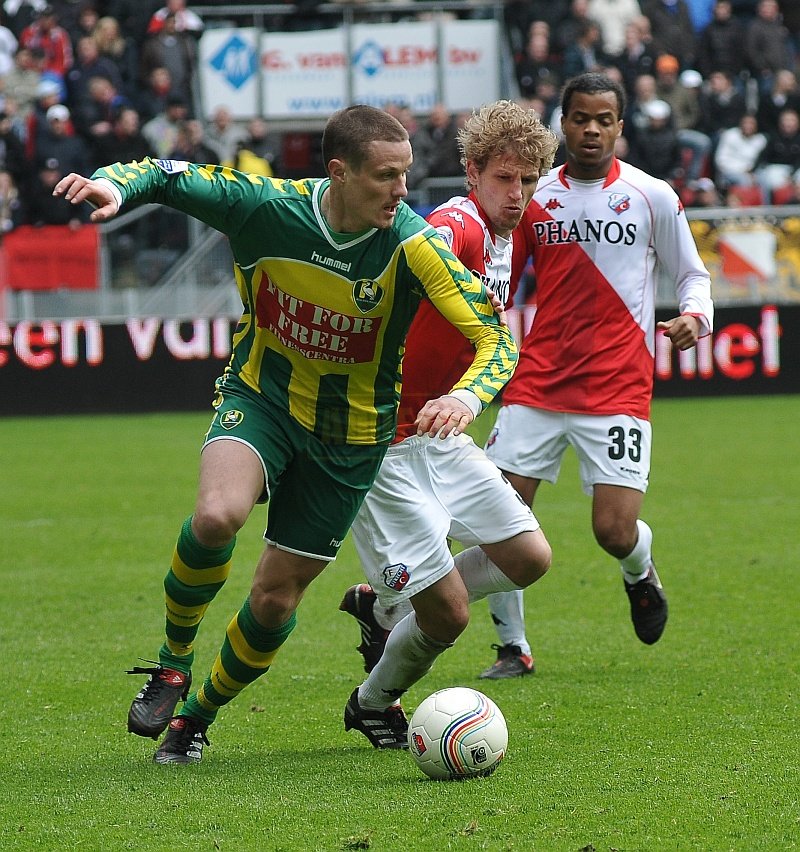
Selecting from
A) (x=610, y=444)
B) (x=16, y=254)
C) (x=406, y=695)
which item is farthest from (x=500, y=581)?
(x=16, y=254)

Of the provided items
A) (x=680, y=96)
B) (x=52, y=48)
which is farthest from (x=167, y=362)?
(x=680, y=96)

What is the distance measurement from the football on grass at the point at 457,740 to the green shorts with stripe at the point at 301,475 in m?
0.67

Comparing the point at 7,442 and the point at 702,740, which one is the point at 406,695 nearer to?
the point at 702,740

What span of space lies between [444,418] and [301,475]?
0.75m

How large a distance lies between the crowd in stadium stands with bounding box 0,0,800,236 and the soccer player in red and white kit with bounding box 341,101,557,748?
12.2 m

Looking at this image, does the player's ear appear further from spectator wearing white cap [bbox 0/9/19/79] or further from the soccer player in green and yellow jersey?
spectator wearing white cap [bbox 0/9/19/79]

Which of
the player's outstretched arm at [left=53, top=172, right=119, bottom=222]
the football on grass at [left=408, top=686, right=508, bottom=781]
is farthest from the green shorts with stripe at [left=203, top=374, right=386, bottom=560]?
the player's outstretched arm at [left=53, top=172, right=119, bottom=222]

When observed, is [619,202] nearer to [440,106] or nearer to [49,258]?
[49,258]

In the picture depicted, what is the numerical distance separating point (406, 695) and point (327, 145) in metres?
2.34

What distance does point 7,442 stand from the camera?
15.5 metres

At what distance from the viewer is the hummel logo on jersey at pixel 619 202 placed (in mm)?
6492

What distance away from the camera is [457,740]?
4.61 m

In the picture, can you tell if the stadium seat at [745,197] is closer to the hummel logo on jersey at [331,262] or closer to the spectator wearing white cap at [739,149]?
the spectator wearing white cap at [739,149]

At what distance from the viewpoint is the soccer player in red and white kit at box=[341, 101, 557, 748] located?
197 inches
